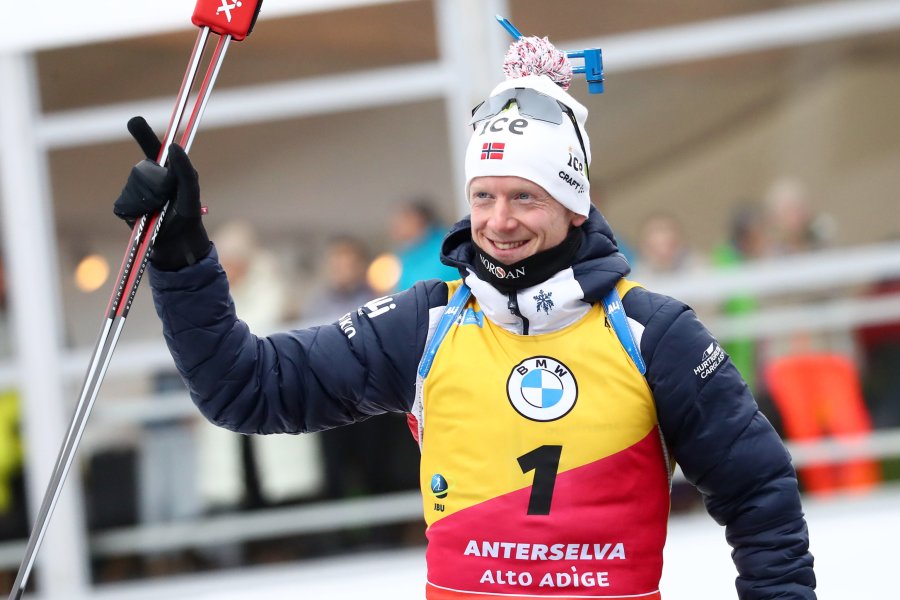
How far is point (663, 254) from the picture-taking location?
6.27 m

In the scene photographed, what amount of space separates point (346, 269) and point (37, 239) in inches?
63.7

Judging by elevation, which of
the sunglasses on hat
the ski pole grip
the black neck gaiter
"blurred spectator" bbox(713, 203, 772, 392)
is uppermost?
"blurred spectator" bbox(713, 203, 772, 392)

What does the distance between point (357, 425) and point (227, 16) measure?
3749mm

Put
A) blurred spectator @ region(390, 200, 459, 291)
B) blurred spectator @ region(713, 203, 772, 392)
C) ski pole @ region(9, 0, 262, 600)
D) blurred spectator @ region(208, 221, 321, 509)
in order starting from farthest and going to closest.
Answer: blurred spectator @ region(713, 203, 772, 392) < blurred spectator @ region(208, 221, 321, 509) < blurred spectator @ region(390, 200, 459, 291) < ski pole @ region(9, 0, 262, 600)

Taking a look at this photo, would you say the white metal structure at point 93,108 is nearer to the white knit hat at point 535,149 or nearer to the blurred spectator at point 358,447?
the blurred spectator at point 358,447

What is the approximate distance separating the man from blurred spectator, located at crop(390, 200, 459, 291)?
3303mm

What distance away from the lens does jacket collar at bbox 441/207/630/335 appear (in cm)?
235

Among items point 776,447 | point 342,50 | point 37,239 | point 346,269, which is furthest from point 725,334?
point 776,447

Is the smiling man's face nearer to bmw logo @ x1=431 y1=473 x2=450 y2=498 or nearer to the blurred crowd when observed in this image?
bmw logo @ x1=431 y1=473 x2=450 y2=498

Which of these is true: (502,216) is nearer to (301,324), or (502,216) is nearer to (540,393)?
(540,393)

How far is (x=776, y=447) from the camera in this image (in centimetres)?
241

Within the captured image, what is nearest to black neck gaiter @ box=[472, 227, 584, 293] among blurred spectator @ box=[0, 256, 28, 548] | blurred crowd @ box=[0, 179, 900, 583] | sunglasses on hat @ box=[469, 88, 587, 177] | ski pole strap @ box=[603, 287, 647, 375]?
ski pole strap @ box=[603, 287, 647, 375]

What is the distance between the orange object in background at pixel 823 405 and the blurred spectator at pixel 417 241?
1827 millimetres

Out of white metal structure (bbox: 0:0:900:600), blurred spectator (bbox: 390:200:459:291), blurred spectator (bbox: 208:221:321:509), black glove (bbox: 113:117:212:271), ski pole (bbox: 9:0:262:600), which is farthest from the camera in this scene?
blurred spectator (bbox: 208:221:321:509)
